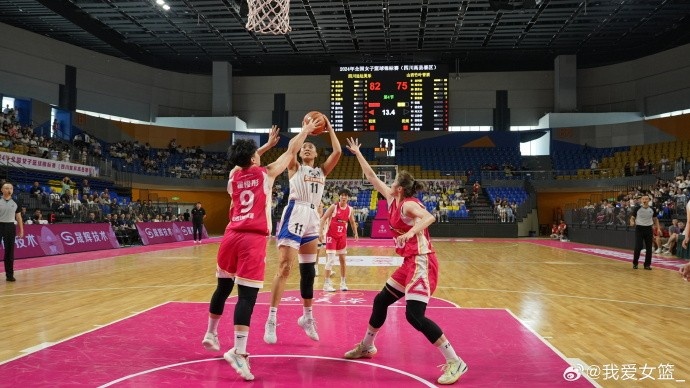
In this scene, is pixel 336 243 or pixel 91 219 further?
pixel 91 219

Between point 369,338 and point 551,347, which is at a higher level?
point 369,338

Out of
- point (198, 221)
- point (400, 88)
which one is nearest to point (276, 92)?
point (400, 88)

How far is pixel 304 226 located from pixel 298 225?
3.0 inches

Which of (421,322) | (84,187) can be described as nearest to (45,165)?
(84,187)

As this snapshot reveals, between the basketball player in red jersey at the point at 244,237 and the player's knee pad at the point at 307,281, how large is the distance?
3.92 ft

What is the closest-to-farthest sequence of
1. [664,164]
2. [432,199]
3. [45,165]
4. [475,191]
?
[45,165], [664,164], [432,199], [475,191]

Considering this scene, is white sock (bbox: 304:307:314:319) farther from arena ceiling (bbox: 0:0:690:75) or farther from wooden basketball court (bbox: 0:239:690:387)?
arena ceiling (bbox: 0:0:690:75)

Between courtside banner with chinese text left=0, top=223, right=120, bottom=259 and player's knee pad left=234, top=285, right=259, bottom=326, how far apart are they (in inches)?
454

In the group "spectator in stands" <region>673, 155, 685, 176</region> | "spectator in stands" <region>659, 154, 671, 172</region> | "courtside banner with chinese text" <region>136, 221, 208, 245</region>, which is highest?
"spectator in stands" <region>659, 154, 671, 172</region>

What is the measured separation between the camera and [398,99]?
2705 centimetres

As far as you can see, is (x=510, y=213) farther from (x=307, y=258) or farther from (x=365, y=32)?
(x=307, y=258)

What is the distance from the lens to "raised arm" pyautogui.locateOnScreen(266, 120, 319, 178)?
15.0ft

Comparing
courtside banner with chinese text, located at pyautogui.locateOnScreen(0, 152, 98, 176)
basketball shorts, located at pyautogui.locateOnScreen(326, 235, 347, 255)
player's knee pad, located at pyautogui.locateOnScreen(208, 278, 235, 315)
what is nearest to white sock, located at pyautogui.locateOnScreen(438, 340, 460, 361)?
player's knee pad, located at pyautogui.locateOnScreen(208, 278, 235, 315)

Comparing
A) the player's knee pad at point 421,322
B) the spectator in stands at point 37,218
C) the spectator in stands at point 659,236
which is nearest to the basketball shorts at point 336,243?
the player's knee pad at point 421,322
